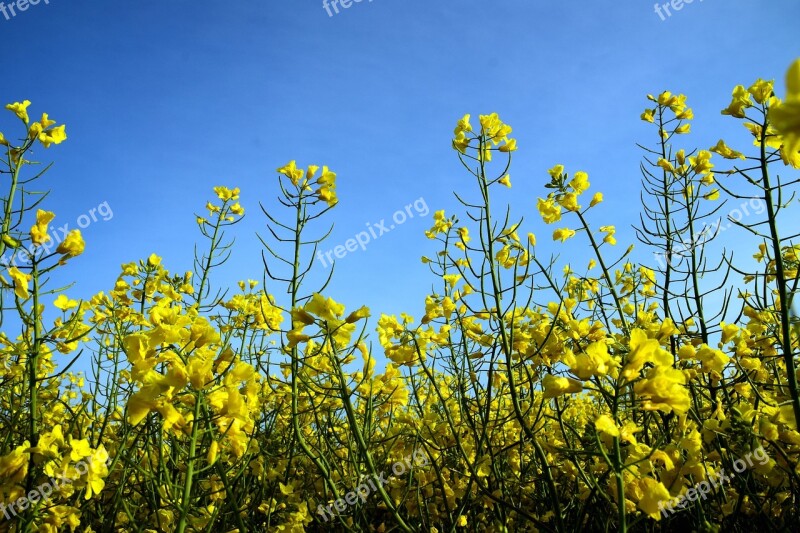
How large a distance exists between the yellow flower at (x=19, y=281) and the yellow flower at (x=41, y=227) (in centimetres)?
16

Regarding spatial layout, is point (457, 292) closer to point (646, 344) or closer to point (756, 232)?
point (756, 232)

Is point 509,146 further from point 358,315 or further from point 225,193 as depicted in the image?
point 225,193

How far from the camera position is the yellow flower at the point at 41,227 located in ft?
7.13

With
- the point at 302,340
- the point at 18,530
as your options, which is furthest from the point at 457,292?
the point at 18,530

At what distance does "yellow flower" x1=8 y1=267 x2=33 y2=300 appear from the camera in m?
2.07

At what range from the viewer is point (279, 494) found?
3.70m

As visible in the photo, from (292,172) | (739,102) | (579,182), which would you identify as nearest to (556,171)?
(579,182)

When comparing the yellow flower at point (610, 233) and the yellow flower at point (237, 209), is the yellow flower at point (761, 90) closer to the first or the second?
the yellow flower at point (610, 233)

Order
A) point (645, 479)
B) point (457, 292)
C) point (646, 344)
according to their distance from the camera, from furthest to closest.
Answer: point (457, 292) < point (645, 479) < point (646, 344)

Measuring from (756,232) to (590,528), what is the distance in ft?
5.79

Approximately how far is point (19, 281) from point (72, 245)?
246mm

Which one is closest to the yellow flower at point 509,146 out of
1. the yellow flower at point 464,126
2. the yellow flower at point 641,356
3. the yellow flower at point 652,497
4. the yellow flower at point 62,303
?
the yellow flower at point 464,126

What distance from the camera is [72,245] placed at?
2.21 metres

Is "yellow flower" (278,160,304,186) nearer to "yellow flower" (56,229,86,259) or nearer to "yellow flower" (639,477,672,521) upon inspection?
"yellow flower" (56,229,86,259)
